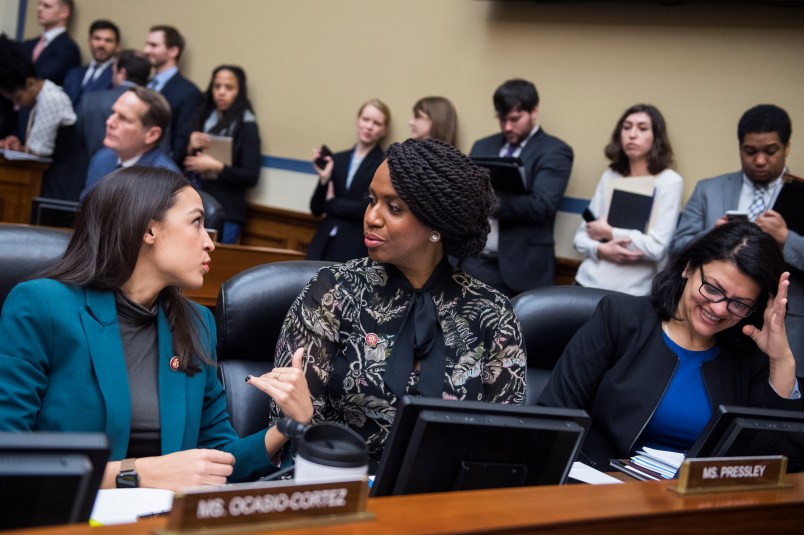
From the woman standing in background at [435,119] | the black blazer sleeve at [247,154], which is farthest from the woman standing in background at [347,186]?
the black blazer sleeve at [247,154]

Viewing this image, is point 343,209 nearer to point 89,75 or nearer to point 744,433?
point 89,75

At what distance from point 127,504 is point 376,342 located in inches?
32.0

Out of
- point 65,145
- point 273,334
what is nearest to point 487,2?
point 65,145

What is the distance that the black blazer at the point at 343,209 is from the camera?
538 cm

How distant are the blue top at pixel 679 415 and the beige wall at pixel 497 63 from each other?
2.07 meters

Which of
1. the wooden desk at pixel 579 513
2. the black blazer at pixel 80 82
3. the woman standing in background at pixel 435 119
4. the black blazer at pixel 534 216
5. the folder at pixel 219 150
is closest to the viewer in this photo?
the wooden desk at pixel 579 513

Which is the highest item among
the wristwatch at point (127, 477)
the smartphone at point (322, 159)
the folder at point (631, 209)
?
the folder at point (631, 209)

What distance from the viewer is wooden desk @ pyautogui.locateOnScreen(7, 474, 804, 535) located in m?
1.28

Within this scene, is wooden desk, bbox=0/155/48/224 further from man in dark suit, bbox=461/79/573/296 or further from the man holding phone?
the man holding phone

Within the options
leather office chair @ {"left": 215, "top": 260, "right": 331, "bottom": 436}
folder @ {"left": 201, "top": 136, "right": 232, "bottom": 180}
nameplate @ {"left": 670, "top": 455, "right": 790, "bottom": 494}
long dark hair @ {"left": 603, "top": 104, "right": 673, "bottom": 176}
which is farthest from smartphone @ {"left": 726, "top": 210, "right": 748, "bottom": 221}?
folder @ {"left": 201, "top": 136, "right": 232, "bottom": 180}

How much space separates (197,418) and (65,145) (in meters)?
4.80

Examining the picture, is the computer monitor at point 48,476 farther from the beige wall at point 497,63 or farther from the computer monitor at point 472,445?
the beige wall at point 497,63

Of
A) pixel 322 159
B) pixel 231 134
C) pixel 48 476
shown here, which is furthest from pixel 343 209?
pixel 48 476

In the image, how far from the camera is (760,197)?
3.93 m
